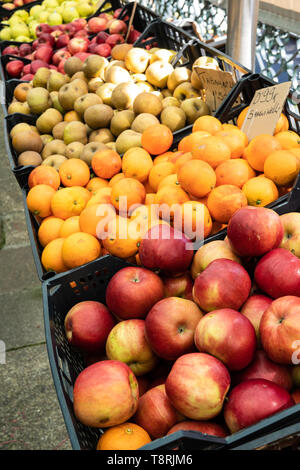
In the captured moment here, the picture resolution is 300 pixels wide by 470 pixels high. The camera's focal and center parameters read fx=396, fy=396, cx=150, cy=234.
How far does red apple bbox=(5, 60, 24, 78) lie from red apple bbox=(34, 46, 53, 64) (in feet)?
0.50

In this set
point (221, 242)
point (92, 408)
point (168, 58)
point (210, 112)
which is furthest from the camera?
point (168, 58)

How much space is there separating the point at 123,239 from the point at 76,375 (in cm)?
46

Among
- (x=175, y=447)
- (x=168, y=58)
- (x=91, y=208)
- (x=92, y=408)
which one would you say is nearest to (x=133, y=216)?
(x=91, y=208)

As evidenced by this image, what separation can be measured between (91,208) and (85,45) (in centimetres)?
230

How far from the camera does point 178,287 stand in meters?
1.24

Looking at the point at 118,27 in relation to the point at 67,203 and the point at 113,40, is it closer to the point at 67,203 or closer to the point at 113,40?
the point at 113,40

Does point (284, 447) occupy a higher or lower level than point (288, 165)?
lower

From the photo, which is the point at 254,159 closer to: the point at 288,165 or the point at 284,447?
the point at 288,165

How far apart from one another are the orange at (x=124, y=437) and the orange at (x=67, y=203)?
978 mm

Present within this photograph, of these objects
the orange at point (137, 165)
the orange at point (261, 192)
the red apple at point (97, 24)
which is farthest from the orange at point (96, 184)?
the red apple at point (97, 24)

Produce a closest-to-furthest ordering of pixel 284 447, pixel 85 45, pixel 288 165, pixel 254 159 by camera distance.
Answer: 1. pixel 284 447
2. pixel 288 165
3. pixel 254 159
4. pixel 85 45

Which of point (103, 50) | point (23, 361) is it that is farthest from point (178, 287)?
point (103, 50)

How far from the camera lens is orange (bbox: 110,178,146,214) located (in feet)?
5.06

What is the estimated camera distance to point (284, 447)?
736mm
